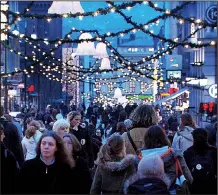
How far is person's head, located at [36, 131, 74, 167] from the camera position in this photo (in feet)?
24.3

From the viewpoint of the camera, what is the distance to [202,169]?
8914mm

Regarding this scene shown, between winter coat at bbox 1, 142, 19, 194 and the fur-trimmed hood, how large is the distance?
1244 millimetres

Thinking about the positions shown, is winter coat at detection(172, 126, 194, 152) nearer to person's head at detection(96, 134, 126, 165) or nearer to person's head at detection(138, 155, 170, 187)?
person's head at detection(96, 134, 126, 165)

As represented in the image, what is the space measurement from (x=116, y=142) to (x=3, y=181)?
1521 mm

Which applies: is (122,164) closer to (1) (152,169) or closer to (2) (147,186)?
(1) (152,169)

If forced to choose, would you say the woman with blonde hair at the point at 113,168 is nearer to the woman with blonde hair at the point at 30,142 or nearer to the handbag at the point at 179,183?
the handbag at the point at 179,183

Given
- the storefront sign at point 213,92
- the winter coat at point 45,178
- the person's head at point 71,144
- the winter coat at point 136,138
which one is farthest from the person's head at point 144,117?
the storefront sign at point 213,92

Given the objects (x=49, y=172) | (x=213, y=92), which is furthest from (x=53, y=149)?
(x=213, y=92)

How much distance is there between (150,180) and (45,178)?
1.63 m

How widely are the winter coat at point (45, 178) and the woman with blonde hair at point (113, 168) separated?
290mm

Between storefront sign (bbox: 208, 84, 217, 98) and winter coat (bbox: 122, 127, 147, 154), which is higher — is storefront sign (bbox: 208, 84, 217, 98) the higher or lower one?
the higher one

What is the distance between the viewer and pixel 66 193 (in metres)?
7.47

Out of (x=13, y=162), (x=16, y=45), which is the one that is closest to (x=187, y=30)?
(x=16, y=45)

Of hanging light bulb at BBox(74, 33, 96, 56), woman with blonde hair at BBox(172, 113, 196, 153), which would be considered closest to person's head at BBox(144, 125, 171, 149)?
woman with blonde hair at BBox(172, 113, 196, 153)
